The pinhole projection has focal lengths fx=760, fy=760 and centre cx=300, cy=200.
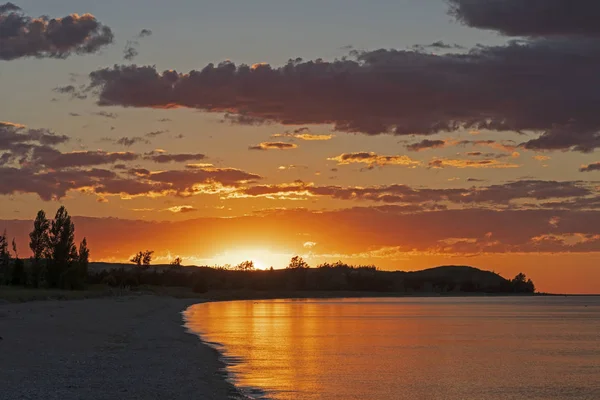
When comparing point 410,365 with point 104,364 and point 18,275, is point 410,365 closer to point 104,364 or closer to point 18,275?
point 104,364

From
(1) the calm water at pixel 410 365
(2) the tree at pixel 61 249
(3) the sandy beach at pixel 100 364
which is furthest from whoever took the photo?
(2) the tree at pixel 61 249

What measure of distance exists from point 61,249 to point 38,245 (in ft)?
38.9

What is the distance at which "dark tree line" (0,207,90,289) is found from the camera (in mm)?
→ 156000

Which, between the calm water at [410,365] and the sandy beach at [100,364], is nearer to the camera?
the sandy beach at [100,364]

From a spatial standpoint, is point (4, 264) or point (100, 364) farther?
point (4, 264)

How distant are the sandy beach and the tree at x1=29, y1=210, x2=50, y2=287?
9867 centimetres

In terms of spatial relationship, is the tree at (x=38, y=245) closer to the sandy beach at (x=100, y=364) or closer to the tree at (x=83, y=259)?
the tree at (x=83, y=259)

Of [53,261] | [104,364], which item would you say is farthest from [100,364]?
[53,261]

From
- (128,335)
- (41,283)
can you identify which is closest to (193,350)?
(128,335)

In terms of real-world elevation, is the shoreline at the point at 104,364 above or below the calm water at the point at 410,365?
above

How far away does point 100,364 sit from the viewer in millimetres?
37531

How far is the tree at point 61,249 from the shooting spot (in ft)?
511

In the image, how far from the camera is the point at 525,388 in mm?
41312

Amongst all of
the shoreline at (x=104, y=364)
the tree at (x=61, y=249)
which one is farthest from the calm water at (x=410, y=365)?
the tree at (x=61, y=249)
